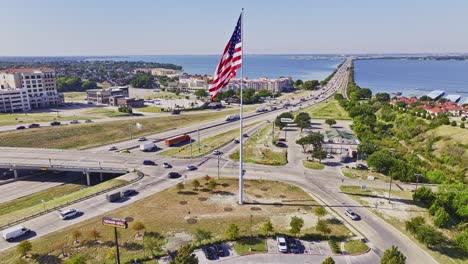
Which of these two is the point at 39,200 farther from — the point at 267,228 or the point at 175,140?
the point at 267,228

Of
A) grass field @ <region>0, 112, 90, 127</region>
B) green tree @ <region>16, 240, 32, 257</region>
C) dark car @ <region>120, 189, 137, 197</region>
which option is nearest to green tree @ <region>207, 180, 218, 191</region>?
dark car @ <region>120, 189, 137, 197</region>

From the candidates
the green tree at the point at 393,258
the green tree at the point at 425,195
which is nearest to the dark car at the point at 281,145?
the green tree at the point at 425,195

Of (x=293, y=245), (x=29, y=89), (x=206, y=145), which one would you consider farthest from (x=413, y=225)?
(x=29, y=89)

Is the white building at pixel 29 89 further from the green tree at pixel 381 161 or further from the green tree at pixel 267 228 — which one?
the green tree at pixel 381 161

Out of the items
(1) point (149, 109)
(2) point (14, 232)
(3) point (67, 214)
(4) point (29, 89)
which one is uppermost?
(4) point (29, 89)

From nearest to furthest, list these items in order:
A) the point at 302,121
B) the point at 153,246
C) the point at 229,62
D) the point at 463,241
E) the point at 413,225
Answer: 1. the point at 153,246
2. the point at 463,241
3. the point at 229,62
4. the point at 413,225
5. the point at 302,121

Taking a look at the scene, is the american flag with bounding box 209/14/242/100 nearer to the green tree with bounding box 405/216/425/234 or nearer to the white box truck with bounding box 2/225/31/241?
the white box truck with bounding box 2/225/31/241

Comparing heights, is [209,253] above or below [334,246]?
above

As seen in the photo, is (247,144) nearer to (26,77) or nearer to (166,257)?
(166,257)
